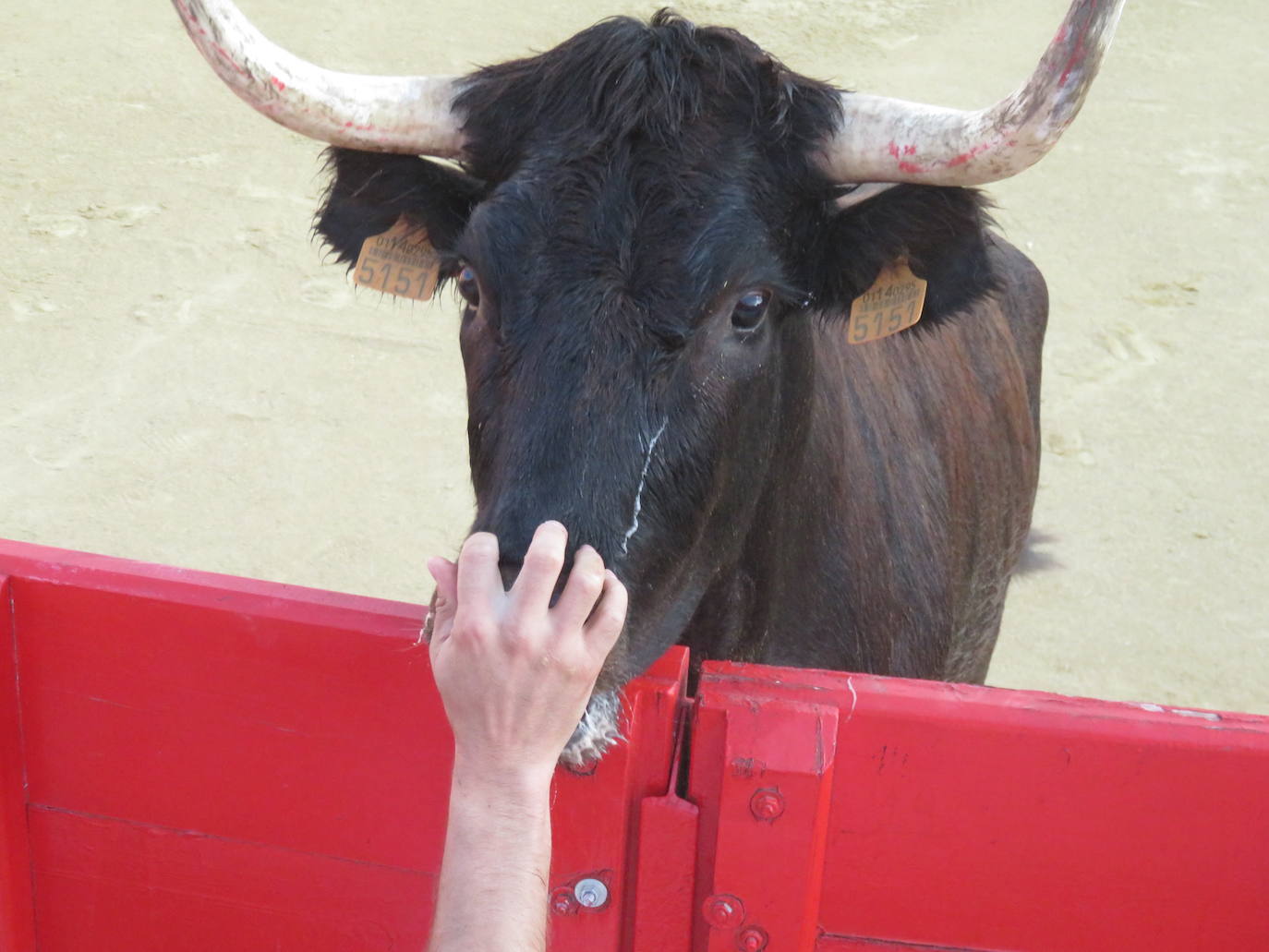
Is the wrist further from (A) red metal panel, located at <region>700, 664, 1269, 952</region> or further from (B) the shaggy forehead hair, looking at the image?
(B) the shaggy forehead hair

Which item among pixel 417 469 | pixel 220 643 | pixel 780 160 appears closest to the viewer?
pixel 220 643

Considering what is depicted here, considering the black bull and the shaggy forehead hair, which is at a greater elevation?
the shaggy forehead hair

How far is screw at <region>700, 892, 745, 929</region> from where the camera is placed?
6.22ft

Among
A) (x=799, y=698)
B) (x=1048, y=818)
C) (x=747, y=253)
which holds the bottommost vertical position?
(x=1048, y=818)

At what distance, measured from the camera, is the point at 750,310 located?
2375mm

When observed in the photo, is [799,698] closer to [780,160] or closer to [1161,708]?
[1161,708]

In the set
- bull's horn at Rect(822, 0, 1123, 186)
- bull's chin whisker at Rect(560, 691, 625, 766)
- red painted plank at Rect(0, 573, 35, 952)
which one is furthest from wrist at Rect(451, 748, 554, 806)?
bull's horn at Rect(822, 0, 1123, 186)

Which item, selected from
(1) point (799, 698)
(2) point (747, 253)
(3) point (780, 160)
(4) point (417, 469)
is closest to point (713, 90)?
(3) point (780, 160)

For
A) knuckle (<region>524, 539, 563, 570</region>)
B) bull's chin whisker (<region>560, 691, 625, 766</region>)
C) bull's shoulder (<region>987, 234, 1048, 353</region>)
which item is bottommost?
bull's chin whisker (<region>560, 691, 625, 766</region>)

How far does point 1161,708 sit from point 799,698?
525 millimetres

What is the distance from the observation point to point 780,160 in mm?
2467

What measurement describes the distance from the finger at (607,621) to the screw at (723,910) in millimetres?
504

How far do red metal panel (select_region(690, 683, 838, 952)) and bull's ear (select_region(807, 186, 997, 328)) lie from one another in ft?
3.30

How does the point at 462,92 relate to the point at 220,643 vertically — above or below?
above
